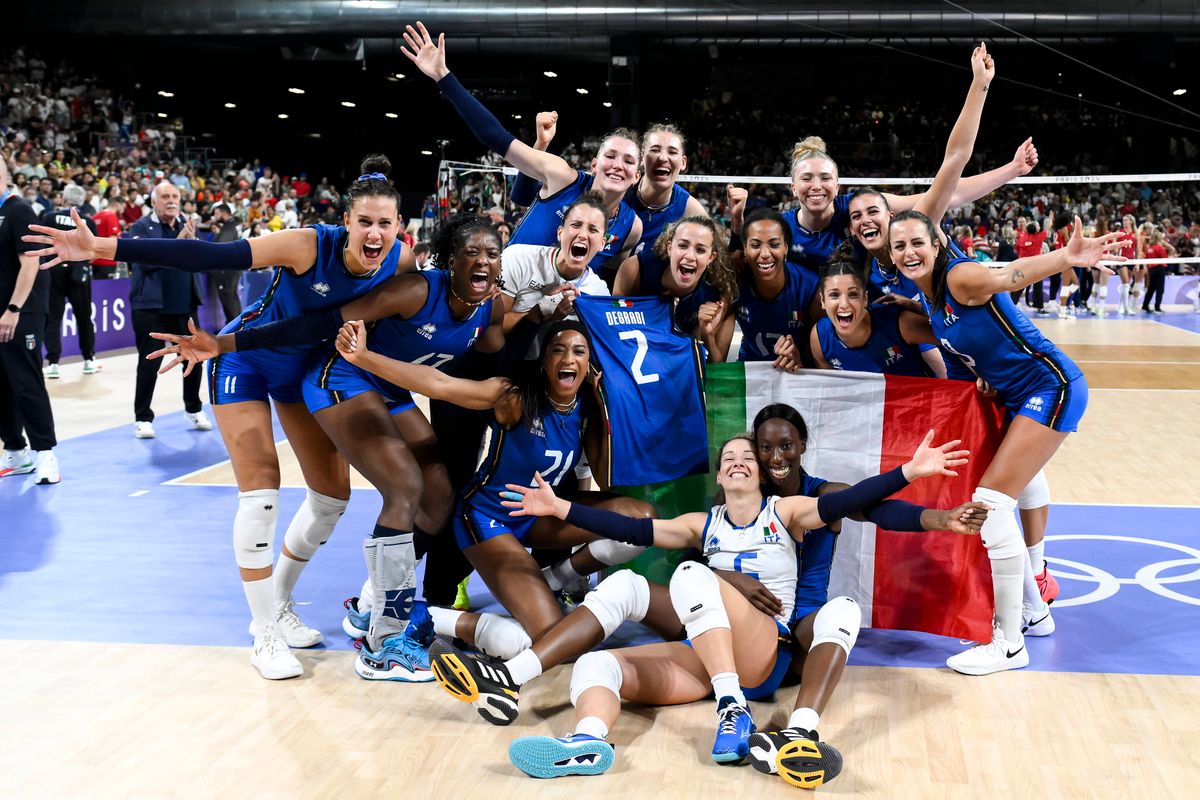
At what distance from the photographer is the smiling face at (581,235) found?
15.4ft

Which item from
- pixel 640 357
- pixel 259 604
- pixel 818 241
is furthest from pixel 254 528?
pixel 818 241

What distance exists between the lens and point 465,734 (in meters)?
3.72

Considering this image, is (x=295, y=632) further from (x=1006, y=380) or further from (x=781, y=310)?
(x=1006, y=380)

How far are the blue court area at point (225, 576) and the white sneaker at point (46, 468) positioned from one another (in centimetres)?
9

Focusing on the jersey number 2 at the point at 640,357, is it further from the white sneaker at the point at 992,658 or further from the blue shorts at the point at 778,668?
the white sneaker at the point at 992,658

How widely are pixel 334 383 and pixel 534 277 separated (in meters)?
1.06

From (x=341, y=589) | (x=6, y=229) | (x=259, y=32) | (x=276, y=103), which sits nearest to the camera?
Answer: (x=341, y=589)

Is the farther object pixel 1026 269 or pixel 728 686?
pixel 1026 269

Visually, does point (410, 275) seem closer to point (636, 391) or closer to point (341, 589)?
point (636, 391)

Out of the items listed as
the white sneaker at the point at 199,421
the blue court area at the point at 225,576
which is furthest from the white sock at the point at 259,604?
the white sneaker at the point at 199,421

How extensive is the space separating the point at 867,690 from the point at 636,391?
153 centimetres

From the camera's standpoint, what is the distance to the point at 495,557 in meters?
4.36

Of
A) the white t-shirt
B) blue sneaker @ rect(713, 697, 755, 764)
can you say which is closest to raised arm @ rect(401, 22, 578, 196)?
the white t-shirt

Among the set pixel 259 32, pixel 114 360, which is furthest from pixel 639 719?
pixel 259 32
